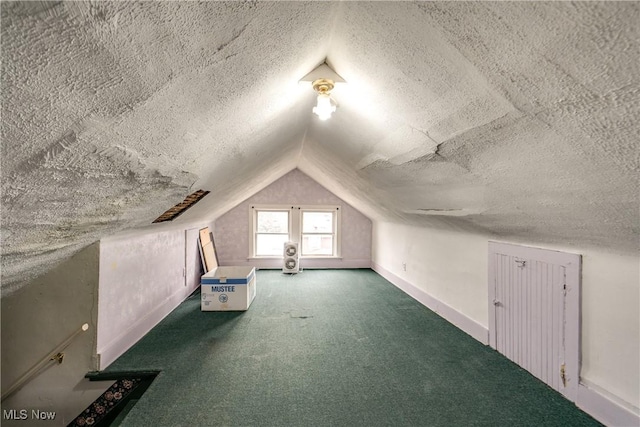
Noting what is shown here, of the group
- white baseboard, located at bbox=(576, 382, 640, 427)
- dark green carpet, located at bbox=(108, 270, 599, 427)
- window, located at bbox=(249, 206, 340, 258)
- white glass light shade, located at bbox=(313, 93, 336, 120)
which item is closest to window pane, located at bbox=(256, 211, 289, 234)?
window, located at bbox=(249, 206, 340, 258)

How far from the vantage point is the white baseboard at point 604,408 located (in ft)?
5.98

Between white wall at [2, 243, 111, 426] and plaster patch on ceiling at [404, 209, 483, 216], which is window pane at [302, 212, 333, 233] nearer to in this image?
plaster patch on ceiling at [404, 209, 483, 216]

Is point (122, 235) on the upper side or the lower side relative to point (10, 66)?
lower

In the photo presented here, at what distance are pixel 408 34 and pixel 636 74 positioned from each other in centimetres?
70

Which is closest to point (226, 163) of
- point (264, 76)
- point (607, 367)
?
point (264, 76)

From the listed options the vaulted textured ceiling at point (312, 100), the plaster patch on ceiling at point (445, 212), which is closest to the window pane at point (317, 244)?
the plaster patch on ceiling at point (445, 212)

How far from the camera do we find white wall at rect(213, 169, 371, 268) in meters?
6.70

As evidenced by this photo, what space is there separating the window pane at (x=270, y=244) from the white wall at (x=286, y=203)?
0.23m

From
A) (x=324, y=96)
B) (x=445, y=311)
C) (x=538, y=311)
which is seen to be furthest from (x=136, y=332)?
(x=538, y=311)

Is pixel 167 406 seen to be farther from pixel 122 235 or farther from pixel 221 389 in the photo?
pixel 122 235

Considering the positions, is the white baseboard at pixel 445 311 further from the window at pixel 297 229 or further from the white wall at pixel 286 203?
the window at pixel 297 229

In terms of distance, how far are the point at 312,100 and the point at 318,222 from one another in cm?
478

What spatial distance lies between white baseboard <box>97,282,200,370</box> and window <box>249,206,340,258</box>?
255cm

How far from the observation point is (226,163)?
2631 millimetres
